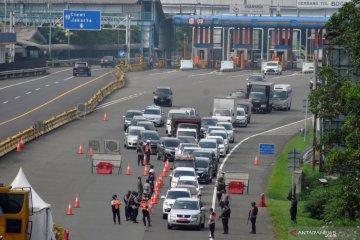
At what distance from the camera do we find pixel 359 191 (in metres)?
37.2

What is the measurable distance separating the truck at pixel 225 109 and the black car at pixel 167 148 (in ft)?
57.5

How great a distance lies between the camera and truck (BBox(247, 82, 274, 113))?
93.4 metres

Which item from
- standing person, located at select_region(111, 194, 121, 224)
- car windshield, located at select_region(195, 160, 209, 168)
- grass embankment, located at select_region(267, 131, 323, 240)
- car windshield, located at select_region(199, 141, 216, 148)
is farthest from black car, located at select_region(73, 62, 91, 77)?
standing person, located at select_region(111, 194, 121, 224)

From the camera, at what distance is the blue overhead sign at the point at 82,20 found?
427 feet

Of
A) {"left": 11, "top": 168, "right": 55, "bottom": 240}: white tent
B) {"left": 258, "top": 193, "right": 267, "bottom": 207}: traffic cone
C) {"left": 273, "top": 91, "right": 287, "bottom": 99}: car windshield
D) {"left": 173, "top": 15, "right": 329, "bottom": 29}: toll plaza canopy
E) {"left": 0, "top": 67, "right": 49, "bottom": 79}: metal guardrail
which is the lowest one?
{"left": 258, "top": 193, "right": 267, "bottom": 207}: traffic cone

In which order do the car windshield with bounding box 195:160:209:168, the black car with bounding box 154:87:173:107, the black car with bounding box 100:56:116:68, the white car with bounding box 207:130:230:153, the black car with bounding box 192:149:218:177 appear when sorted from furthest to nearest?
the black car with bounding box 100:56:116:68 < the black car with bounding box 154:87:173:107 < the white car with bounding box 207:130:230:153 < the black car with bounding box 192:149:218:177 < the car windshield with bounding box 195:160:209:168

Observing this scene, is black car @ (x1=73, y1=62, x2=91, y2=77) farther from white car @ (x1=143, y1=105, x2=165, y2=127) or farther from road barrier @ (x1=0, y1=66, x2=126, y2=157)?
white car @ (x1=143, y1=105, x2=165, y2=127)

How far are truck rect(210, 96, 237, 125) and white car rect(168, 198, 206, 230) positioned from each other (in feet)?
125

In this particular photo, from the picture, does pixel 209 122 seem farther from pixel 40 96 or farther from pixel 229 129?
pixel 40 96

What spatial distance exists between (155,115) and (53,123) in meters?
8.01

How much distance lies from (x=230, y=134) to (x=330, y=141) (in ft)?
111

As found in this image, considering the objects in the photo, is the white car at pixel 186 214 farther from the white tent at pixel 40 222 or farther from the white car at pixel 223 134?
the white car at pixel 223 134

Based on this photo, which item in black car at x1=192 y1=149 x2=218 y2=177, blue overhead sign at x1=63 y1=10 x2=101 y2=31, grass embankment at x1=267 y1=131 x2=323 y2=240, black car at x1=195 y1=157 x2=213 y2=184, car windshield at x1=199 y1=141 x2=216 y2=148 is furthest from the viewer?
blue overhead sign at x1=63 y1=10 x2=101 y2=31

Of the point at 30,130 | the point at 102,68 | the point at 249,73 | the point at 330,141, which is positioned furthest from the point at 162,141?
the point at 102,68
